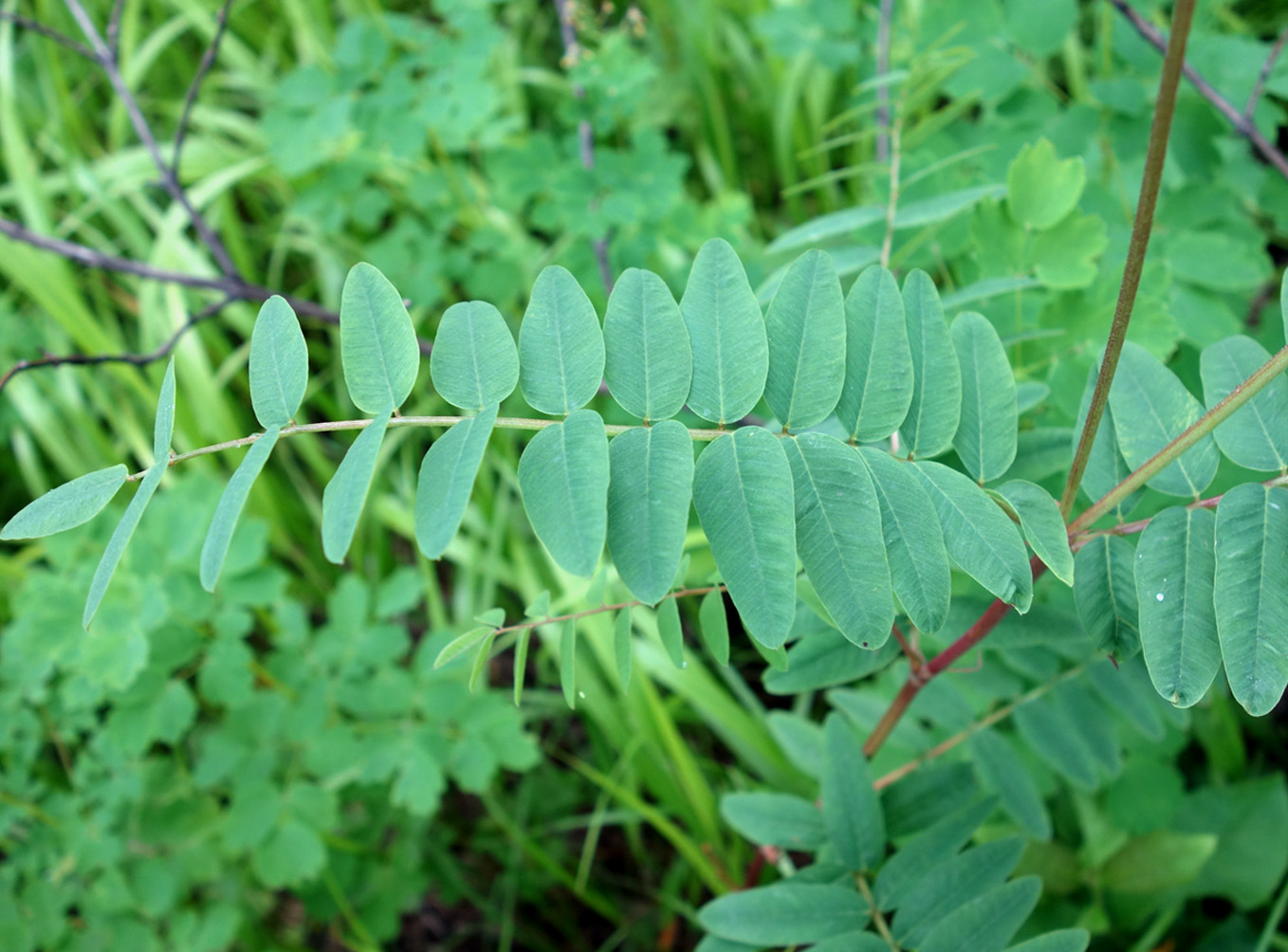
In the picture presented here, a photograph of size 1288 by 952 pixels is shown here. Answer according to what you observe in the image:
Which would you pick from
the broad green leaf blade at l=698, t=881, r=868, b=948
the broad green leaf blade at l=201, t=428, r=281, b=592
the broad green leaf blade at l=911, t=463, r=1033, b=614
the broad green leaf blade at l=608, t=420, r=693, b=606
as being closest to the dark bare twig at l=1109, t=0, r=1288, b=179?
the broad green leaf blade at l=911, t=463, r=1033, b=614

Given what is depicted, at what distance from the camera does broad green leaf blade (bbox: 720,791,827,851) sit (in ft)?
3.13

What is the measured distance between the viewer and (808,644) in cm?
92

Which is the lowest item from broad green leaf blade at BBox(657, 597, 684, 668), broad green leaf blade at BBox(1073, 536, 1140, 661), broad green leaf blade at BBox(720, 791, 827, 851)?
broad green leaf blade at BBox(720, 791, 827, 851)

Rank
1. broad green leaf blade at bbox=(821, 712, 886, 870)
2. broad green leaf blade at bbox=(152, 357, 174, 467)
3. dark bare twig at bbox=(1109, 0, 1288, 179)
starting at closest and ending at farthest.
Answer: broad green leaf blade at bbox=(152, 357, 174, 467) < broad green leaf blade at bbox=(821, 712, 886, 870) < dark bare twig at bbox=(1109, 0, 1288, 179)

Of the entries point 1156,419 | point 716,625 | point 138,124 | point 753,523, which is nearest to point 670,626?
point 716,625

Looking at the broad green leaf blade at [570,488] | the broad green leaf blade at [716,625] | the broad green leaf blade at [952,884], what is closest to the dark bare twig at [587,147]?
the broad green leaf blade at [716,625]

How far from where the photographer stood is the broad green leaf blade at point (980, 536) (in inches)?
22.9

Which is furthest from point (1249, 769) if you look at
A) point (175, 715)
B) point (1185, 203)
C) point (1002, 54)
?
point (175, 715)

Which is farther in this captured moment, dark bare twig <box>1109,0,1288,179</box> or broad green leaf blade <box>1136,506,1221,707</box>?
dark bare twig <box>1109,0,1288,179</box>

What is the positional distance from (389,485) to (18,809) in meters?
1.00

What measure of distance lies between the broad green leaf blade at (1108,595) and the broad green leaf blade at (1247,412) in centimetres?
11

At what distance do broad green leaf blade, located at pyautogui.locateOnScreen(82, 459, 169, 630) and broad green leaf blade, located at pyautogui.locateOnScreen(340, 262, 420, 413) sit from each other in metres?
0.15

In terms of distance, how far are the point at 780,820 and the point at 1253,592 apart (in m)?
0.56

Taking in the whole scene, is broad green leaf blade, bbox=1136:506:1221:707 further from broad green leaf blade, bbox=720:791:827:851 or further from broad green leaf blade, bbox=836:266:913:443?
broad green leaf blade, bbox=720:791:827:851
